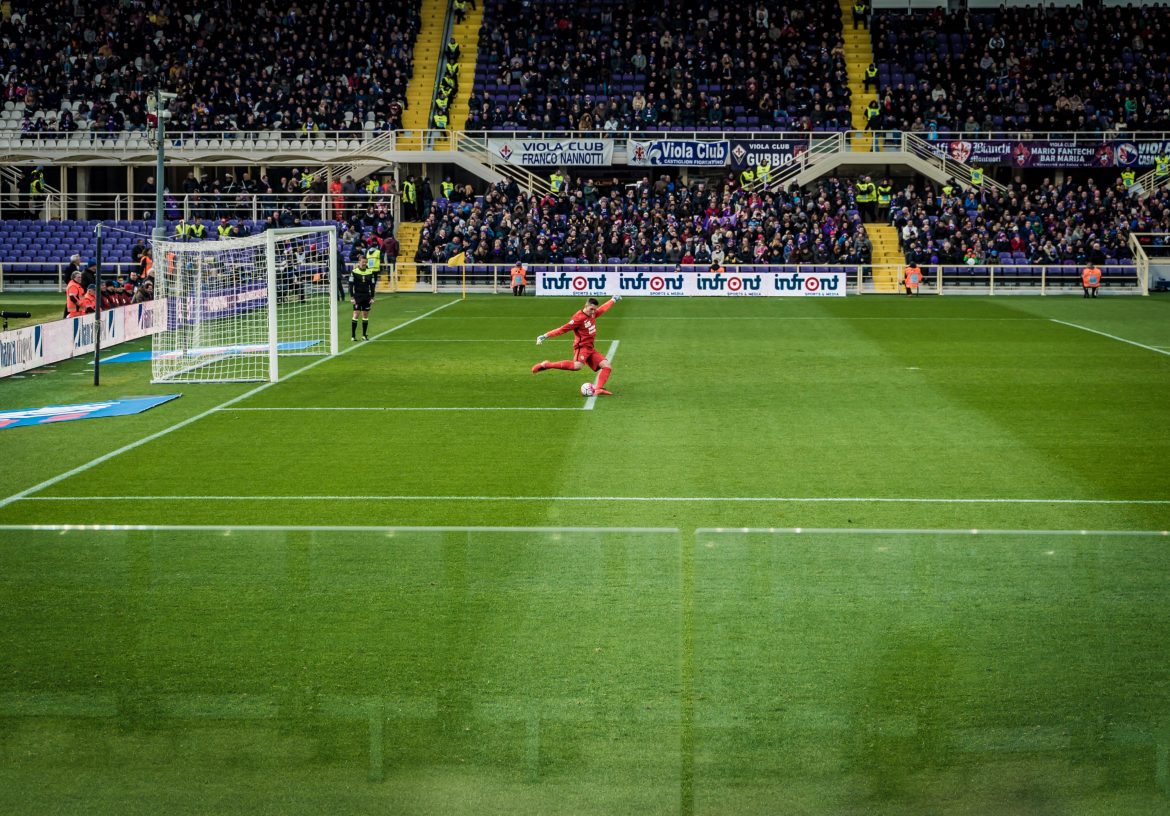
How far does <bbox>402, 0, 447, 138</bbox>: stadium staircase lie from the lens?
179ft

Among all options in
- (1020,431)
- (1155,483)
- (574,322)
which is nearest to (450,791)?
(1155,483)

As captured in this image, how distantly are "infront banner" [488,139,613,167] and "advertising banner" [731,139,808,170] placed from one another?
4.69 metres

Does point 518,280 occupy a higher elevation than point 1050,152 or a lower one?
lower

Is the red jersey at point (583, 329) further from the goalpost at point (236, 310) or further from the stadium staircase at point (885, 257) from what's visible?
the stadium staircase at point (885, 257)

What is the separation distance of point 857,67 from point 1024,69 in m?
6.52

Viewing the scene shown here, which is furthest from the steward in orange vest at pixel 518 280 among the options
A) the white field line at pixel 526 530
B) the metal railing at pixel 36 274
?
the white field line at pixel 526 530

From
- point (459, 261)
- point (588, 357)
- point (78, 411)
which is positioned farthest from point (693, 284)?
point (78, 411)

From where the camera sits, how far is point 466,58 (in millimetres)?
56969

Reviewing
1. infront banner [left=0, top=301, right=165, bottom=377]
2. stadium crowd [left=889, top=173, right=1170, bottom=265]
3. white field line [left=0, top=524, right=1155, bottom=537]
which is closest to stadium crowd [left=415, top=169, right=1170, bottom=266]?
stadium crowd [left=889, top=173, right=1170, bottom=265]

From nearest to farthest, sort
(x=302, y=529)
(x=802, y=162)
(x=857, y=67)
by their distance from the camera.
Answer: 1. (x=302, y=529)
2. (x=802, y=162)
3. (x=857, y=67)

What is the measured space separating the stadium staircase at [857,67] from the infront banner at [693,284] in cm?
947

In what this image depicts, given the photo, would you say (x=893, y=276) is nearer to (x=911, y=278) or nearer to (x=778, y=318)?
(x=911, y=278)

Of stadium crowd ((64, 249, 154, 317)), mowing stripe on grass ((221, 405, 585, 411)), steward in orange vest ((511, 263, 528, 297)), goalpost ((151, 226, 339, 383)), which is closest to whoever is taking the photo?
mowing stripe on grass ((221, 405, 585, 411))

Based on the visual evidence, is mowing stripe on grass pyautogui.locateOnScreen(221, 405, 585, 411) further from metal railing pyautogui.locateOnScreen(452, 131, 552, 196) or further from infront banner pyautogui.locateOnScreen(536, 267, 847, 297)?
metal railing pyautogui.locateOnScreen(452, 131, 552, 196)
